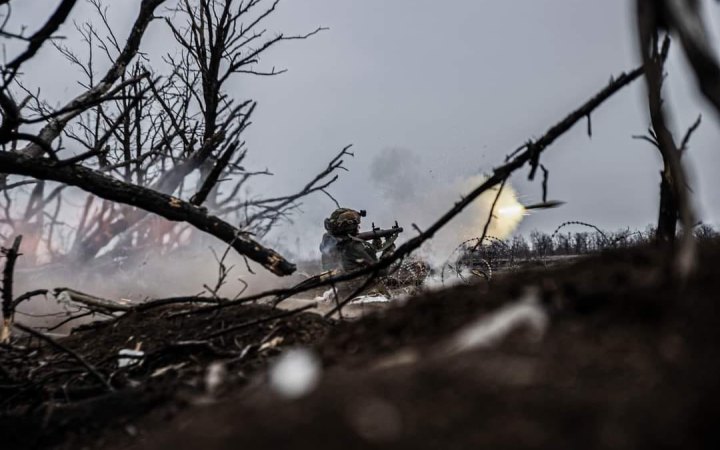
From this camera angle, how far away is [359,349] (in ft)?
6.57

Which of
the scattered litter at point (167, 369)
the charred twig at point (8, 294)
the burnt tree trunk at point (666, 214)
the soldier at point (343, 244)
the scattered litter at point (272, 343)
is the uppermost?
the soldier at point (343, 244)

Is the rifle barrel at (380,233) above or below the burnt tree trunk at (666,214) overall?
above

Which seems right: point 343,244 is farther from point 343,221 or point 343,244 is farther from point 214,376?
point 214,376

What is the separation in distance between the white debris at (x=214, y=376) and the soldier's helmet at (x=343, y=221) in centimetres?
726

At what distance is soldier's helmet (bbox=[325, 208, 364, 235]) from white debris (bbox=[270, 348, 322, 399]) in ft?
26.6

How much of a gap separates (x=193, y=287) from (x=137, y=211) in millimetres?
3039

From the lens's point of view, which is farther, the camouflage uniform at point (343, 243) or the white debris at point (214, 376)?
the camouflage uniform at point (343, 243)

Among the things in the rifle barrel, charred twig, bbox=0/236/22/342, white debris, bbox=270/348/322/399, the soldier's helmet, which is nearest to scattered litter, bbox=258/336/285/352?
white debris, bbox=270/348/322/399

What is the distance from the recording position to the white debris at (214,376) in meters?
2.37

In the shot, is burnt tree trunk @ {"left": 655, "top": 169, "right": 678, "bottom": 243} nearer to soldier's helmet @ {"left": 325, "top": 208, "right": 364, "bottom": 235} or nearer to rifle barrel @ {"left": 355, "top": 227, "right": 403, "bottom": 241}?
soldier's helmet @ {"left": 325, "top": 208, "right": 364, "bottom": 235}

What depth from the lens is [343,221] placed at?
10250 millimetres

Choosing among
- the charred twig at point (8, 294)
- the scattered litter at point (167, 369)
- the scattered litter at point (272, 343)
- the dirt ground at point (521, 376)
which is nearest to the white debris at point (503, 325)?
the dirt ground at point (521, 376)

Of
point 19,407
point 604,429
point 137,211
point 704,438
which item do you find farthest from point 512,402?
point 137,211

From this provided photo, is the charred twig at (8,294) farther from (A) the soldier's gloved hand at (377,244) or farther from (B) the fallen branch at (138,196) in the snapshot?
(A) the soldier's gloved hand at (377,244)
